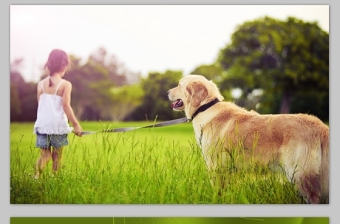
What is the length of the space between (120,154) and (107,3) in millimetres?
1278

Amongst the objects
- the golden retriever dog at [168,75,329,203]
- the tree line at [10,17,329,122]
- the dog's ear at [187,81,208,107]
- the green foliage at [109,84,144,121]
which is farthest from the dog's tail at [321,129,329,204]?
the green foliage at [109,84,144,121]

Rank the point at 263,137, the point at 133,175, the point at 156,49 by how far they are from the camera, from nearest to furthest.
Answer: the point at 263,137, the point at 133,175, the point at 156,49

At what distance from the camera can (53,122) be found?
3.96 metres

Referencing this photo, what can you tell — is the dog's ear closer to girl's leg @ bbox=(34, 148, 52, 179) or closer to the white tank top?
the white tank top

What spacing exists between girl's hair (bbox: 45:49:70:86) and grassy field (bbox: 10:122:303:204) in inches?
20.1

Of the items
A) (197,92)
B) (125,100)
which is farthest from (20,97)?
(197,92)

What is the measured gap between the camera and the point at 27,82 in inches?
158

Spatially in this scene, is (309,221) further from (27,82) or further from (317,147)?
(27,82)

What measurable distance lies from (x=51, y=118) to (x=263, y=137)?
1.73 metres

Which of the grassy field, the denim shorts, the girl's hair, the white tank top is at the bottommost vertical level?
the grassy field

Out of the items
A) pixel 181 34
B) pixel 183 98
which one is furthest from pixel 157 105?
pixel 181 34

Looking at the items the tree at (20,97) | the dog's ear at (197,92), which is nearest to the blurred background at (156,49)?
the tree at (20,97)

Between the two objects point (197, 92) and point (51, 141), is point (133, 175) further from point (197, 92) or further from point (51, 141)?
point (197, 92)

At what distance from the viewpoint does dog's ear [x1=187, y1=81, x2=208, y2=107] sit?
3795 mm
